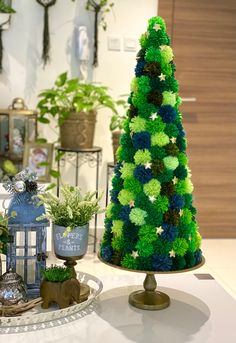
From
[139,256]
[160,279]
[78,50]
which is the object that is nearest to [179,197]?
[139,256]

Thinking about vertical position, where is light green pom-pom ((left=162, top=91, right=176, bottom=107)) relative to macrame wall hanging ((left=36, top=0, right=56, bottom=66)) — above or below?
below

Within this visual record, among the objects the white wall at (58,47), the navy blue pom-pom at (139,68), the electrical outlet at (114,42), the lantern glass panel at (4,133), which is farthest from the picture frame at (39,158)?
the navy blue pom-pom at (139,68)

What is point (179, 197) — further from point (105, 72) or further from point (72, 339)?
point (105, 72)

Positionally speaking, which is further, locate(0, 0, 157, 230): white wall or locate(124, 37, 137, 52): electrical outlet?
locate(124, 37, 137, 52): electrical outlet

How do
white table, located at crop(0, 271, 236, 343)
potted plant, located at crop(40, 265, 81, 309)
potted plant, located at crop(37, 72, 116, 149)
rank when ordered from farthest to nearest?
potted plant, located at crop(37, 72, 116, 149)
potted plant, located at crop(40, 265, 81, 309)
white table, located at crop(0, 271, 236, 343)

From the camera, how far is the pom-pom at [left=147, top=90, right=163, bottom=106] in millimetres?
1531

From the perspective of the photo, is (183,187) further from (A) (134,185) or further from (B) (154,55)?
(B) (154,55)

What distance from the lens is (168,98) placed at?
1.53 meters

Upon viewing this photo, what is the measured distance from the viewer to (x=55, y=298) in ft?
4.80

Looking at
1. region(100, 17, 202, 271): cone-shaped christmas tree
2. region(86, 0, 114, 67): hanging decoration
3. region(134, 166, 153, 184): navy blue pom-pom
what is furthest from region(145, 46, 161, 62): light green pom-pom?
region(86, 0, 114, 67): hanging decoration

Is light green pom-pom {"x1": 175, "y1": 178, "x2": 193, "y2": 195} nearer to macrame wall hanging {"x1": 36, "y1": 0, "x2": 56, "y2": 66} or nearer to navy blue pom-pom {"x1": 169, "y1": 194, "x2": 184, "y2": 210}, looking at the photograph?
navy blue pom-pom {"x1": 169, "y1": 194, "x2": 184, "y2": 210}

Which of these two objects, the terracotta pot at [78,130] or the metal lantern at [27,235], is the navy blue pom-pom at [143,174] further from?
the terracotta pot at [78,130]

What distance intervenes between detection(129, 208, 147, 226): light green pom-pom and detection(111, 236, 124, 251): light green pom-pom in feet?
0.25

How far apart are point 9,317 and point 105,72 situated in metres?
2.84
